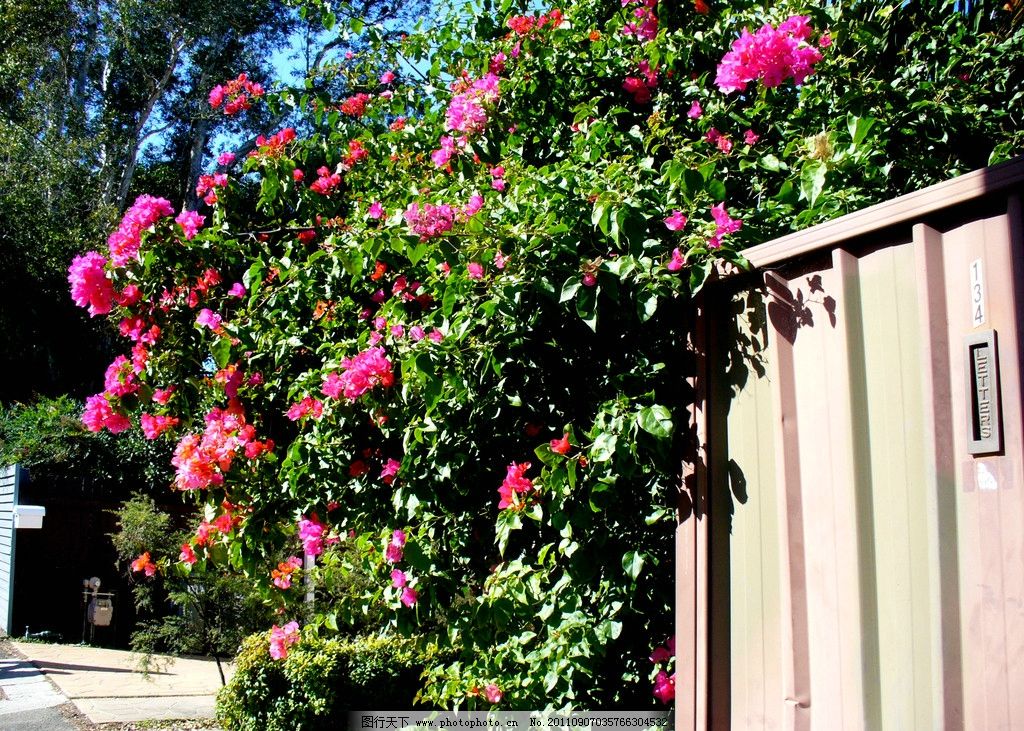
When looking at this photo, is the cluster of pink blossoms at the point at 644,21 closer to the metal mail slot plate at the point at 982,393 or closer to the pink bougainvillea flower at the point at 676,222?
the pink bougainvillea flower at the point at 676,222

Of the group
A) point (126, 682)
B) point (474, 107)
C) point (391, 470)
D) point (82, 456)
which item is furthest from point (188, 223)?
point (82, 456)

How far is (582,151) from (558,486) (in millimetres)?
1207

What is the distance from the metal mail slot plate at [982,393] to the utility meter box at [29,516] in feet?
36.2

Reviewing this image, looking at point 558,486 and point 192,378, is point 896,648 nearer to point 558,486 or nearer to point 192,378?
point 558,486

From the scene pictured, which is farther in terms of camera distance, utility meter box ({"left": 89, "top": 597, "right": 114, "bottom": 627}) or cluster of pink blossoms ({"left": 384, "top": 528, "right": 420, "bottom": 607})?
utility meter box ({"left": 89, "top": 597, "right": 114, "bottom": 627})

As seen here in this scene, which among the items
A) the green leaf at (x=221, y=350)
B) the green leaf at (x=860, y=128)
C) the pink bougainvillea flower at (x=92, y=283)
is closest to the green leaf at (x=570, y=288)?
the green leaf at (x=860, y=128)

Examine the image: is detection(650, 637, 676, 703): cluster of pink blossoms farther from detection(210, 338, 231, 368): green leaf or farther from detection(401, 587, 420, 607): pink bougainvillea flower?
detection(210, 338, 231, 368): green leaf

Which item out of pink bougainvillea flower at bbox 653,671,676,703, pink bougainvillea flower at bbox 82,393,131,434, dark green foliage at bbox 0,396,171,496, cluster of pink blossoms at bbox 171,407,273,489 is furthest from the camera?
dark green foliage at bbox 0,396,171,496

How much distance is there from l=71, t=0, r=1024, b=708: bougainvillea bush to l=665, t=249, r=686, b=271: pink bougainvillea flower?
0.05 ft

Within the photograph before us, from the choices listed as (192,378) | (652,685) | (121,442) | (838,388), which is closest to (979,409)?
(838,388)

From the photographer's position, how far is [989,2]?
3594mm

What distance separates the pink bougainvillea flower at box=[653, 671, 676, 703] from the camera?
262 cm

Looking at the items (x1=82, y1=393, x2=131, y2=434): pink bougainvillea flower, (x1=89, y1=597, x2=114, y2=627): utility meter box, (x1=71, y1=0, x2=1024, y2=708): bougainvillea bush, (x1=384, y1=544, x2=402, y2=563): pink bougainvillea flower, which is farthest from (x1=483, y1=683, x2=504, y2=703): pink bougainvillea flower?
(x1=89, y1=597, x2=114, y2=627): utility meter box

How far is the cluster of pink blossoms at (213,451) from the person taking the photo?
3.39m
